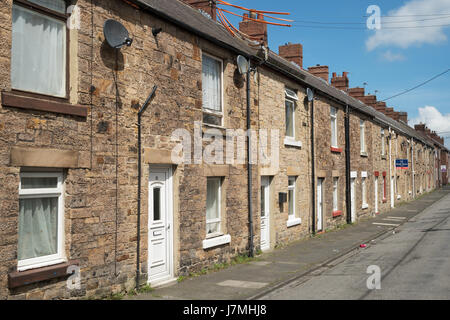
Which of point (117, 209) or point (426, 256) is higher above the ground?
point (117, 209)

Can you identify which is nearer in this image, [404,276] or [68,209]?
[68,209]

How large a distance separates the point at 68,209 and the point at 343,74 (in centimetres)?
2512

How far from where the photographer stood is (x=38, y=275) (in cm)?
627

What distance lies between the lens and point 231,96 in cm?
1161

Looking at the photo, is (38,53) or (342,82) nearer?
(38,53)

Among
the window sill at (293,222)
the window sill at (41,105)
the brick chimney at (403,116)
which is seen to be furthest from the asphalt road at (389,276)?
the brick chimney at (403,116)

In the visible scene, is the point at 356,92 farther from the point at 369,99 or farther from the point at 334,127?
the point at 334,127

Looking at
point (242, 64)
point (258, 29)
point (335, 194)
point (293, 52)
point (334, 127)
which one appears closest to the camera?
point (242, 64)

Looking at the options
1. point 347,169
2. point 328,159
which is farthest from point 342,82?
point 328,159

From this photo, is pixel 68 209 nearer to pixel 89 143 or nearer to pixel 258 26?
pixel 89 143

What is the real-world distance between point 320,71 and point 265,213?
52.3 ft

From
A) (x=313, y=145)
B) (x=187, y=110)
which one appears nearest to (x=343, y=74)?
(x=313, y=145)

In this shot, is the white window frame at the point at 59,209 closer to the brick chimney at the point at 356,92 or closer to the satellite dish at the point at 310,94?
the satellite dish at the point at 310,94

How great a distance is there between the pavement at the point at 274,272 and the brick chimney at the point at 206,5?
802cm
